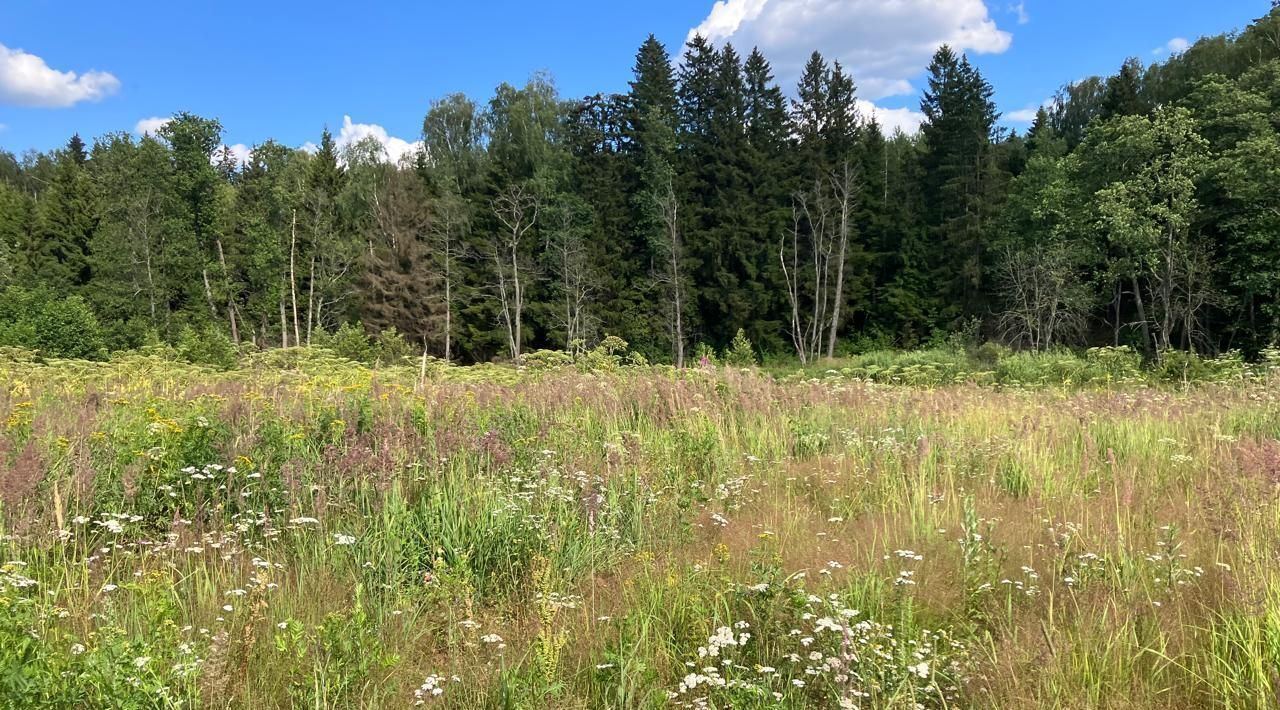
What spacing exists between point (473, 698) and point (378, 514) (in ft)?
4.88

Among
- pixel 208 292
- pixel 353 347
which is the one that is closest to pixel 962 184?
pixel 353 347

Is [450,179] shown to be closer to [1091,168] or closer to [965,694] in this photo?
[1091,168]

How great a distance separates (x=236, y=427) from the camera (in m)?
4.25

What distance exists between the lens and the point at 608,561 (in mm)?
3287

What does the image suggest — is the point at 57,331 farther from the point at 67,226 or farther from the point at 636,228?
the point at 636,228

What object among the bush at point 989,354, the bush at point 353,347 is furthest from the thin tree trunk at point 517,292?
the bush at point 989,354

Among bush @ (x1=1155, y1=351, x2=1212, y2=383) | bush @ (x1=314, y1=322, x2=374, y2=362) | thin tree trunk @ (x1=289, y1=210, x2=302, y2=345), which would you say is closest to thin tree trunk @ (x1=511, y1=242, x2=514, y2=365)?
thin tree trunk @ (x1=289, y1=210, x2=302, y2=345)

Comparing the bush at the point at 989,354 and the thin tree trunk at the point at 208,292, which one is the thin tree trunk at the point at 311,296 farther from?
the bush at the point at 989,354

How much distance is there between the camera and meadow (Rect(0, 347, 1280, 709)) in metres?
2.18

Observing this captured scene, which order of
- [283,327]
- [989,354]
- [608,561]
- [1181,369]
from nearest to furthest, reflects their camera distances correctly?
[608,561] < [1181,369] < [989,354] < [283,327]

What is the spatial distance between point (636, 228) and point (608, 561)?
122ft

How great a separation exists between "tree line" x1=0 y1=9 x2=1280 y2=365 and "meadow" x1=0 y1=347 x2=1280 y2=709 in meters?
31.0

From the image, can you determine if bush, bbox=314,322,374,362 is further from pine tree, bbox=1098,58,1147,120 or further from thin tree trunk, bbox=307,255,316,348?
pine tree, bbox=1098,58,1147,120

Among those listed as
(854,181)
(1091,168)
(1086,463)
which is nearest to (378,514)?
(1086,463)
